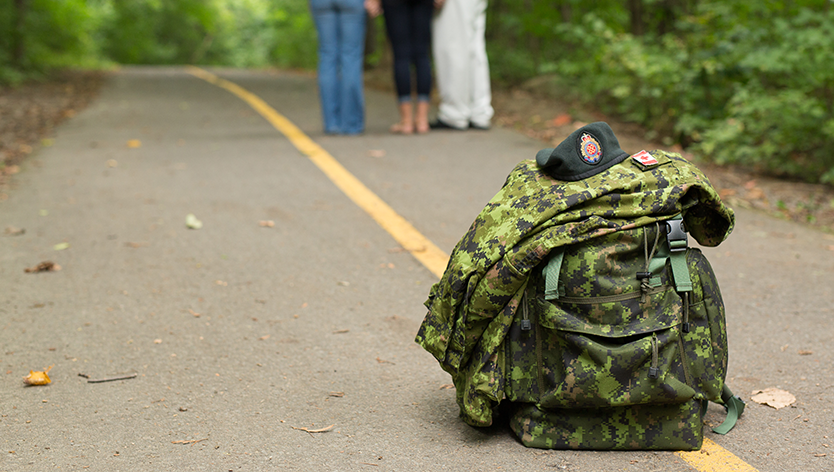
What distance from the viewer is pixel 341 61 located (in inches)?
339

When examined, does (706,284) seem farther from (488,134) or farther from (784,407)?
(488,134)

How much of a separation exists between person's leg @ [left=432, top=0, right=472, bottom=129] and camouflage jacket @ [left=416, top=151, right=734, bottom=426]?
6.32m

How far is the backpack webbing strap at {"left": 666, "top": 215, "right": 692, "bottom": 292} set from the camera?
7.95ft

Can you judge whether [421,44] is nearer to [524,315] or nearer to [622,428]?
[524,315]

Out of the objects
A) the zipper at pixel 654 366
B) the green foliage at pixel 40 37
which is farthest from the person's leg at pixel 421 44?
the green foliage at pixel 40 37

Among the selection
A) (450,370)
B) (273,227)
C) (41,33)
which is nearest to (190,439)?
(450,370)

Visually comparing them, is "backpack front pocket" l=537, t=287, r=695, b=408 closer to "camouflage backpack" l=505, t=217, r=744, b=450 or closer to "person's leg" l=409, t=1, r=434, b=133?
"camouflage backpack" l=505, t=217, r=744, b=450

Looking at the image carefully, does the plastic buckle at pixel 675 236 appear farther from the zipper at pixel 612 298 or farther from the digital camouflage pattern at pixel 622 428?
the digital camouflage pattern at pixel 622 428

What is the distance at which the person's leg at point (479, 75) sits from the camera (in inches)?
348

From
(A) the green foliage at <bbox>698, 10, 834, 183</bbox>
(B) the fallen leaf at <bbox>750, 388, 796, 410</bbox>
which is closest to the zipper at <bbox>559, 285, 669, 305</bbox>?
(B) the fallen leaf at <bbox>750, 388, 796, 410</bbox>

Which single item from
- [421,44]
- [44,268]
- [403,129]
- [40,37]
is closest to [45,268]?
[44,268]

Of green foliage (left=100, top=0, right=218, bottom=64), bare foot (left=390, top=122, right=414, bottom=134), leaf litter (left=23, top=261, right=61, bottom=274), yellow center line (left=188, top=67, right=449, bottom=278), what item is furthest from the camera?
green foliage (left=100, top=0, right=218, bottom=64)

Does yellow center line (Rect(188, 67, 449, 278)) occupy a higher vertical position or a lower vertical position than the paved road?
lower

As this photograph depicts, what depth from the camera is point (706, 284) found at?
2.49 metres
